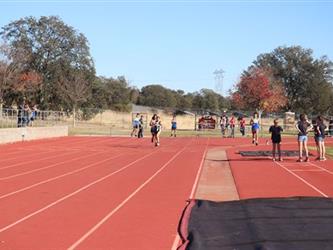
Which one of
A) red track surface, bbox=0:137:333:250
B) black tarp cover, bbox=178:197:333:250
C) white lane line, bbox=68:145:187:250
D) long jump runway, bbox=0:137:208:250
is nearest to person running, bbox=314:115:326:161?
red track surface, bbox=0:137:333:250

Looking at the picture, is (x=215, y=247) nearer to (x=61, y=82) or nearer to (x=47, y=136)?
(x=47, y=136)

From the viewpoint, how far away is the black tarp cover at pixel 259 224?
7609 mm

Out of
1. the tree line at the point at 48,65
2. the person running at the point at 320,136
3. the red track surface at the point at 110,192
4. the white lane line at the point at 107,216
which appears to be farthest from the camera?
the tree line at the point at 48,65

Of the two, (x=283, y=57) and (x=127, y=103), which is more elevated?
(x=283, y=57)

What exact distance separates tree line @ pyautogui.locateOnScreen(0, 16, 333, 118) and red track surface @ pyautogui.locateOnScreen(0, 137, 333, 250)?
1406 inches

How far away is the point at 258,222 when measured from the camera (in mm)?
9039

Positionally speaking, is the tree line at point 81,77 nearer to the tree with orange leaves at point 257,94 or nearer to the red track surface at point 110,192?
the tree with orange leaves at point 257,94

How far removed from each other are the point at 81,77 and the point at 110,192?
52.2 meters

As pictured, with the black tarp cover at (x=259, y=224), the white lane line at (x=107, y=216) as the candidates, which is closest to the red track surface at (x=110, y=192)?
the white lane line at (x=107, y=216)

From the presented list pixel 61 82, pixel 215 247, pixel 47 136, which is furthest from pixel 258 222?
pixel 61 82

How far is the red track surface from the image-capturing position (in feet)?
27.7

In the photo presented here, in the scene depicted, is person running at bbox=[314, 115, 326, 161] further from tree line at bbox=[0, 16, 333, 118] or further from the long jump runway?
tree line at bbox=[0, 16, 333, 118]

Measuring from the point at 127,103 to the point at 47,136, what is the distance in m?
49.1

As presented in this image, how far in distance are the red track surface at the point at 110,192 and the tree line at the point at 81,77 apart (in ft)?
117
